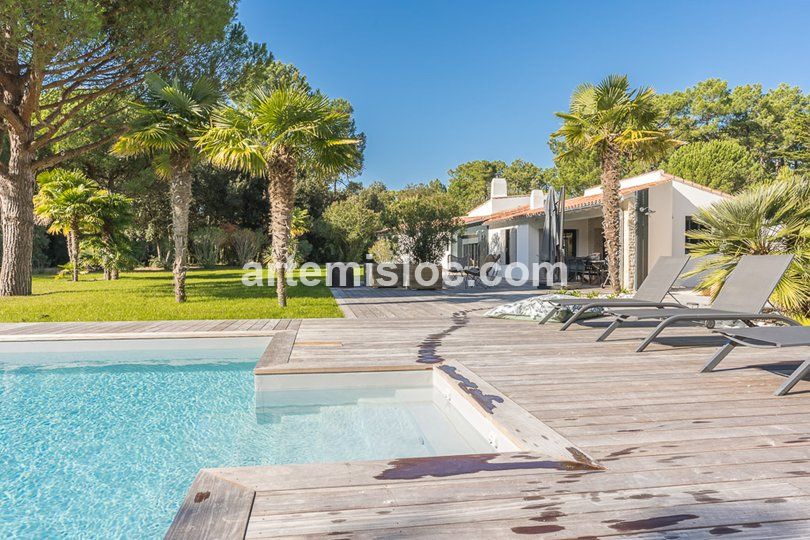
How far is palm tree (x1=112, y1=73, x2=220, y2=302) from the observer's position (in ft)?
35.7

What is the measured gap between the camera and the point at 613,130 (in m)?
13.0

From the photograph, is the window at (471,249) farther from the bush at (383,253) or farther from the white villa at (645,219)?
the bush at (383,253)

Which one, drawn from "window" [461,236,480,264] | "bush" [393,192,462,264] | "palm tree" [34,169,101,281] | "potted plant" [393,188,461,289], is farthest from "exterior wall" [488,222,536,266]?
"palm tree" [34,169,101,281]

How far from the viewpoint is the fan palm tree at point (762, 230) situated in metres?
8.12

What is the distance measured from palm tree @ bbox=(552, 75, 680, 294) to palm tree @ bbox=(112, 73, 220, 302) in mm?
8796

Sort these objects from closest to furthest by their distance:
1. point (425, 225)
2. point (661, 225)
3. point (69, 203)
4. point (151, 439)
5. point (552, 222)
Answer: point (151, 439) < point (552, 222) < point (661, 225) < point (69, 203) < point (425, 225)

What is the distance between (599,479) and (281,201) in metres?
8.95

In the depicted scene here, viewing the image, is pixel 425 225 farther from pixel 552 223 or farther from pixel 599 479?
pixel 599 479

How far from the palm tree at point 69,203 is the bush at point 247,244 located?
40.2ft

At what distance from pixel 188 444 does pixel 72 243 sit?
1674 cm

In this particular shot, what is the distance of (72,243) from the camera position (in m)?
17.8

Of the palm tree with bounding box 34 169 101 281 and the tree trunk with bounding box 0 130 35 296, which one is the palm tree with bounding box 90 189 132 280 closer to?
the palm tree with bounding box 34 169 101 281

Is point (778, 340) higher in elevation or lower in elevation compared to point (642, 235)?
lower

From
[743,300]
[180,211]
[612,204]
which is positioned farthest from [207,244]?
[743,300]
